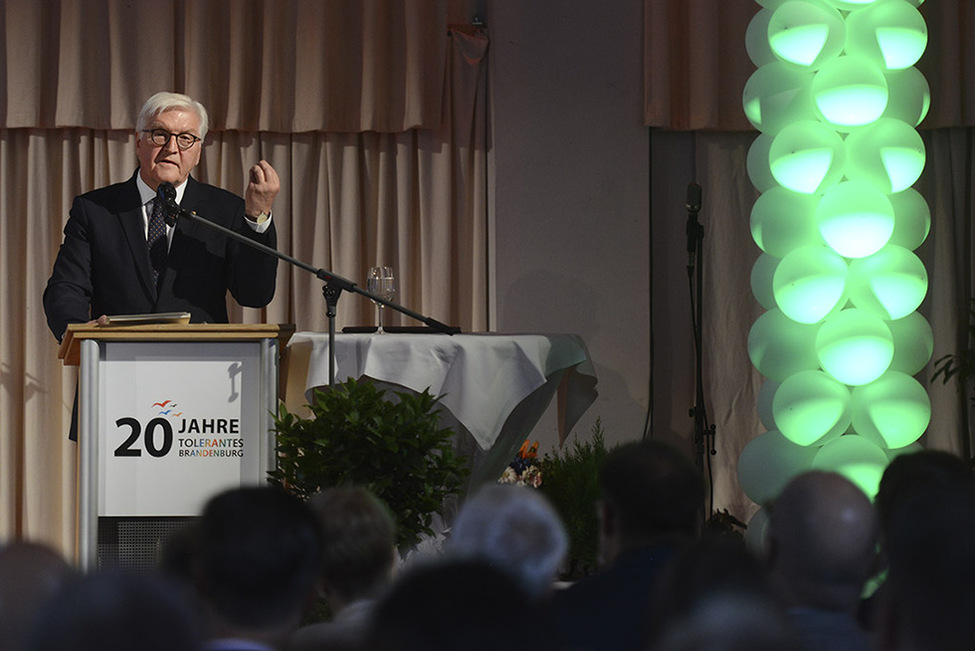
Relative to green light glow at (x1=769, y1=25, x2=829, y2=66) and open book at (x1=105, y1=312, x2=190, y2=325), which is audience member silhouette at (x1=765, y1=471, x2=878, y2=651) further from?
green light glow at (x1=769, y1=25, x2=829, y2=66)

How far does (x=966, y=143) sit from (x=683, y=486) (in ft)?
16.8

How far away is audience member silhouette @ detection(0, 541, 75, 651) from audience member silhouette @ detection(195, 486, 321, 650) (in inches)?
6.9

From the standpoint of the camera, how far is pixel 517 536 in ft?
6.13

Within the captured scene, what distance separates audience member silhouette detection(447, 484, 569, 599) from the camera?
1852mm

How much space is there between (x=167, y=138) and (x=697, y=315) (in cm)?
317

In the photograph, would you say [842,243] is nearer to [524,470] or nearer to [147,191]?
[524,470]

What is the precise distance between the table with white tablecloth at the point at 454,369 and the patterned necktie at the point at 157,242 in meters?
0.53

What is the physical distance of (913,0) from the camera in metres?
4.82

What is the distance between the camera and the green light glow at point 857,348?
460cm

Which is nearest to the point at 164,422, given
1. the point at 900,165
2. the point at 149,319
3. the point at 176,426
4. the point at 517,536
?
the point at 176,426

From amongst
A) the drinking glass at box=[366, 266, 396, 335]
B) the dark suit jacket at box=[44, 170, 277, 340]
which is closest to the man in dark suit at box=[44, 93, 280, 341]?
the dark suit jacket at box=[44, 170, 277, 340]

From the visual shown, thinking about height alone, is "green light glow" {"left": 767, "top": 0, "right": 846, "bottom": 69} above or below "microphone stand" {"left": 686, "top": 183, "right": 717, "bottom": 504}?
above

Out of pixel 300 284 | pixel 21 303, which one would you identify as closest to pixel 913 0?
pixel 300 284

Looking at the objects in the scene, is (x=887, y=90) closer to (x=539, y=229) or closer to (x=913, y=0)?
(x=913, y=0)
